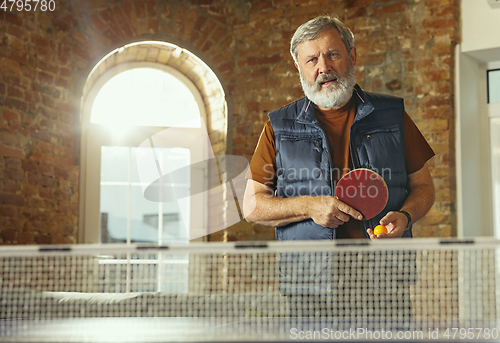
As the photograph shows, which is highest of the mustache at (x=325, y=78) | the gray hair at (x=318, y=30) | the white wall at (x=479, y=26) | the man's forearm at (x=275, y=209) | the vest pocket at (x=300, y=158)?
the white wall at (x=479, y=26)

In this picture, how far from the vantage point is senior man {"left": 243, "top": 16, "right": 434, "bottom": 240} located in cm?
208

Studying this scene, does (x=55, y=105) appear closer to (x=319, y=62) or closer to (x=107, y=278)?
(x=107, y=278)

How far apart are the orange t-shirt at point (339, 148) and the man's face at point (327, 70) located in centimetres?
5

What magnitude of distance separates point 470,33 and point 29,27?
131 inches

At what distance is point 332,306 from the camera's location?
65.8 inches

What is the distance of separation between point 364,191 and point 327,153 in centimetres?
27

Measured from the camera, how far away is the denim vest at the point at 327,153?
6.89 ft

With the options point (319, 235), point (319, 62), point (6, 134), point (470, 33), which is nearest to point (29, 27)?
point (6, 134)

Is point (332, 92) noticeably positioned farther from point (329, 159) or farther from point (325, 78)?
point (329, 159)

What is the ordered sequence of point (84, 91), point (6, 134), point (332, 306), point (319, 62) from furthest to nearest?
1. point (84, 91)
2. point (6, 134)
3. point (319, 62)
4. point (332, 306)

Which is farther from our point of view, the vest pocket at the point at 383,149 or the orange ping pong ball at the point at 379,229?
the vest pocket at the point at 383,149

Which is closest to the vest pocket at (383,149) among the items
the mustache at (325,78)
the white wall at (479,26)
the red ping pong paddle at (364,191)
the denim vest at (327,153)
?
the denim vest at (327,153)

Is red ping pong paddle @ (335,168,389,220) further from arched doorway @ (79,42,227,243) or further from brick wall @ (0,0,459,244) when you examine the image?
arched doorway @ (79,42,227,243)

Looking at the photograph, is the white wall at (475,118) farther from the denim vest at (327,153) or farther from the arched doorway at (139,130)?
the denim vest at (327,153)
